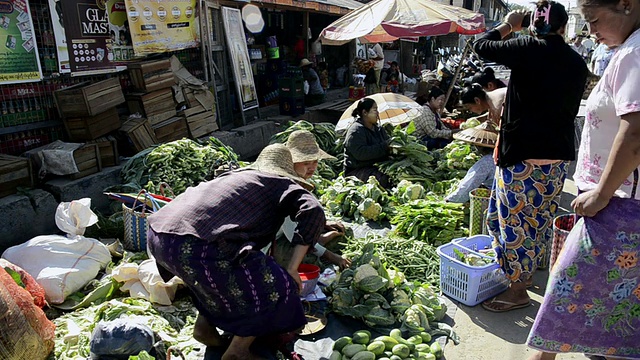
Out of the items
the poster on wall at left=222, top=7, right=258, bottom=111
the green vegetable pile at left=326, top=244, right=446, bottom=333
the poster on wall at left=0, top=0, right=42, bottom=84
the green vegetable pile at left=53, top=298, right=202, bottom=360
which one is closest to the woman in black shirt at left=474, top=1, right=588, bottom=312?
the green vegetable pile at left=326, top=244, right=446, bottom=333

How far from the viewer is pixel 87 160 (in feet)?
17.2

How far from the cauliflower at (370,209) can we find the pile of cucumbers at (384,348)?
7.10 ft

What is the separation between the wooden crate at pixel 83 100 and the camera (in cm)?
527

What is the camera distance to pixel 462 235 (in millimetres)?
4449

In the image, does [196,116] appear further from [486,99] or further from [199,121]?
[486,99]

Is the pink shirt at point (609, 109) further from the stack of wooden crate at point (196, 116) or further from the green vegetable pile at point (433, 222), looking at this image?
the stack of wooden crate at point (196, 116)

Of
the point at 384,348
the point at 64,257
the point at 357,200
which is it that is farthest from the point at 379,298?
the point at 64,257

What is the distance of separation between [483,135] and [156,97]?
14.2 feet

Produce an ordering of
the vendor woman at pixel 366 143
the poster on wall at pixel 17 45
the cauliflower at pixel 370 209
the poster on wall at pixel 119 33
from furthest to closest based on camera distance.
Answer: the poster on wall at pixel 119 33, the vendor woman at pixel 366 143, the cauliflower at pixel 370 209, the poster on wall at pixel 17 45

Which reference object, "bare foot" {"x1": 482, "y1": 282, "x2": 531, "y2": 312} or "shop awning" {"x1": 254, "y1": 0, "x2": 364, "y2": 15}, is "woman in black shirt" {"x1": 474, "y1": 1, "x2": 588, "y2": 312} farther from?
"shop awning" {"x1": 254, "y1": 0, "x2": 364, "y2": 15}

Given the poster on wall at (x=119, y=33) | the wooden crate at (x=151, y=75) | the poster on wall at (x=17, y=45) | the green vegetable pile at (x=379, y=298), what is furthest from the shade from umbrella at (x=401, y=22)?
the green vegetable pile at (x=379, y=298)

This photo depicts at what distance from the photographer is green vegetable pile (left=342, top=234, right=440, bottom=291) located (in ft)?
12.7

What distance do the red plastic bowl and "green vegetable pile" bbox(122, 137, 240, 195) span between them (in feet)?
6.63

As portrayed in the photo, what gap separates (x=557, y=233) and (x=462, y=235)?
76.2 inches
